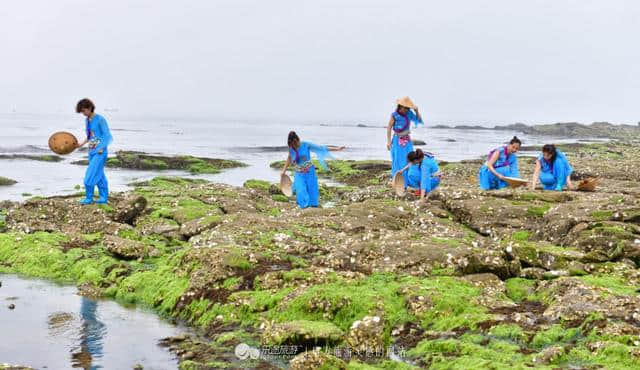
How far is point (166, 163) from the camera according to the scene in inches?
2052

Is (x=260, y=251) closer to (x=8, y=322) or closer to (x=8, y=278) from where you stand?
(x=8, y=322)

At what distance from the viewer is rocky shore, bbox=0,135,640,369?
856 centimetres

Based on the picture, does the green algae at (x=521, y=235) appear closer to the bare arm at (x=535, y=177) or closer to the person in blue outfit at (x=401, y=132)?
the bare arm at (x=535, y=177)

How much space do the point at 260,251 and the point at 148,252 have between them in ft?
12.3

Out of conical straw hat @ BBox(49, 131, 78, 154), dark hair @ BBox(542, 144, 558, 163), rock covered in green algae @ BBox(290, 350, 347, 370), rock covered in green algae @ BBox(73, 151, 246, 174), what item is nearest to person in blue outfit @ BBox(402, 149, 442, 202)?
dark hair @ BBox(542, 144, 558, 163)

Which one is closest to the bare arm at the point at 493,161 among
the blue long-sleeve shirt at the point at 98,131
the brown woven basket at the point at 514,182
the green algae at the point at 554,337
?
the brown woven basket at the point at 514,182

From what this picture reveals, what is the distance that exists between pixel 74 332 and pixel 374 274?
5467 mm

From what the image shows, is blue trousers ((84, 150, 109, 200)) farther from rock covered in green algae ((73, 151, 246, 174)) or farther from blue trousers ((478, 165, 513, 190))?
rock covered in green algae ((73, 151, 246, 174))

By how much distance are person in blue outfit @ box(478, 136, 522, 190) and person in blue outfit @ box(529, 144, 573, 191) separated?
3.36ft

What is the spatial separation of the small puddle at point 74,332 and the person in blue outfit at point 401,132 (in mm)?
10869

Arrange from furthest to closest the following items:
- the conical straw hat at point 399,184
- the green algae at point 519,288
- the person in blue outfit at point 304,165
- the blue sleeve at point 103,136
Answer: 1. the conical straw hat at point 399,184
2. the person in blue outfit at point 304,165
3. the blue sleeve at point 103,136
4. the green algae at point 519,288

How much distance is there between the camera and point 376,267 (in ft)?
38.7

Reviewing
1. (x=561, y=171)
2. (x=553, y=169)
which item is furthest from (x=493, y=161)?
(x=561, y=171)

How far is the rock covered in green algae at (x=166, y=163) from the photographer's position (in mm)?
50156
